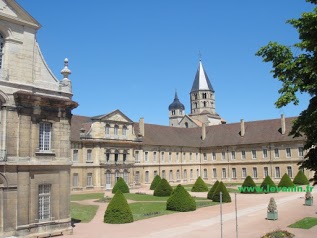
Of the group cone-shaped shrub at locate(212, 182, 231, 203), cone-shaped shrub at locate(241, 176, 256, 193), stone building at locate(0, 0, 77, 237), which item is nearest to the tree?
stone building at locate(0, 0, 77, 237)

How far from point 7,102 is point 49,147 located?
3129 millimetres

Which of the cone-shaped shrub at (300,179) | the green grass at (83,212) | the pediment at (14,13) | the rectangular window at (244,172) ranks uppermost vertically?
the pediment at (14,13)

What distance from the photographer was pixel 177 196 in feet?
86.9

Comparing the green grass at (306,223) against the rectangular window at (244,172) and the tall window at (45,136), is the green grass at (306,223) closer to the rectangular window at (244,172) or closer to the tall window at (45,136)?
the tall window at (45,136)

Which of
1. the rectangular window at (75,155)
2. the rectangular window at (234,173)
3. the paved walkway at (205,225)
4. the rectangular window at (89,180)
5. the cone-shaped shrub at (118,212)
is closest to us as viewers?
the paved walkway at (205,225)

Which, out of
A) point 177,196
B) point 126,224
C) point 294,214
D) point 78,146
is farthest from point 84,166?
point 294,214

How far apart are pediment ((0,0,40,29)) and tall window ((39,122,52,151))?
503 centimetres

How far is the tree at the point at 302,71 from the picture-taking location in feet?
35.7

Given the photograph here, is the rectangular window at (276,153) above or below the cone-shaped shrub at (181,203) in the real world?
above

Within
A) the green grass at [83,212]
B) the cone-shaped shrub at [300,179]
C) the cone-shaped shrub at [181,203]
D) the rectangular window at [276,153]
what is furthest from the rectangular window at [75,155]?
the rectangular window at [276,153]

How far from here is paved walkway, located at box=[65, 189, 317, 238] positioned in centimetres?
1788

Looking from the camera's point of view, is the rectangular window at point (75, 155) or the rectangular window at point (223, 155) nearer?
the rectangular window at point (75, 155)

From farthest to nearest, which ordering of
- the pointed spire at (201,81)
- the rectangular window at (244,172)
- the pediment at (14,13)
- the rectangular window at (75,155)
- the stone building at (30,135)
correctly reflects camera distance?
the pointed spire at (201,81) → the rectangular window at (244,172) → the rectangular window at (75,155) → the pediment at (14,13) → the stone building at (30,135)

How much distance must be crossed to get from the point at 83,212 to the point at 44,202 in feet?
26.6
